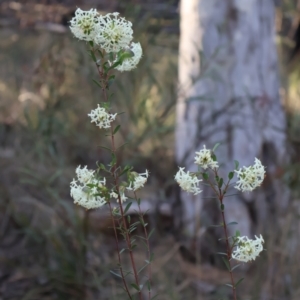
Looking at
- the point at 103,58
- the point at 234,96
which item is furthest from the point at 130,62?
the point at 234,96

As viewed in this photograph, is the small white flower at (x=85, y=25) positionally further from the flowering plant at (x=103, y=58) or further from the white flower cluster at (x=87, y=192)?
the white flower cluster at (x=87, y=192)

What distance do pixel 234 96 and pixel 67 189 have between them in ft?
3.56

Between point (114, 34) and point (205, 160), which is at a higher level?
point (114, 34)

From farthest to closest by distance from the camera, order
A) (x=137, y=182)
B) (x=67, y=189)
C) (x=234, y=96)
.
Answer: (x=67, y=189)
(x=234, y=96)
(x=137, y=182)

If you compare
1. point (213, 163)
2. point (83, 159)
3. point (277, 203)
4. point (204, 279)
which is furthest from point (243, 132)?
point (213, 163)

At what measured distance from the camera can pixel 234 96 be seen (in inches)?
131

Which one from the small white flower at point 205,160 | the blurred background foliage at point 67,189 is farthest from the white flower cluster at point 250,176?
the blurred background foliage at point 67,189

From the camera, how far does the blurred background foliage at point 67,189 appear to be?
287 centimetres

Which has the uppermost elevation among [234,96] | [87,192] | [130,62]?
[234,96]

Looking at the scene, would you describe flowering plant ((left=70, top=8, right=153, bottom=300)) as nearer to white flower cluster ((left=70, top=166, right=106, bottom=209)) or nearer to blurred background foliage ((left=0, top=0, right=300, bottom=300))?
white flower cluster ((left=70, top=166, right=106, bottom=209))

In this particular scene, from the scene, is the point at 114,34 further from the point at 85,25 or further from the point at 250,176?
the point at 250,176

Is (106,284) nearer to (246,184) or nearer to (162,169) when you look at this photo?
(162,169)

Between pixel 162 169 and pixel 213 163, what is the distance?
2.99 m

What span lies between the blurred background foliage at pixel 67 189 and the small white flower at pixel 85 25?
127 centimetres
